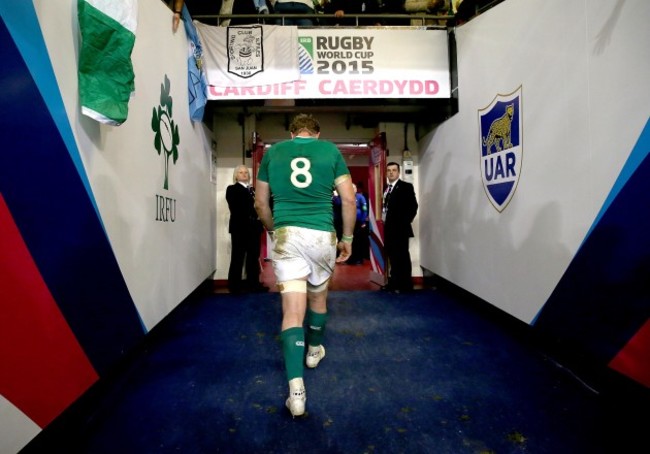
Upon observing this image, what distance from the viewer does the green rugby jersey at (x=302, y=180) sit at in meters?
1.77

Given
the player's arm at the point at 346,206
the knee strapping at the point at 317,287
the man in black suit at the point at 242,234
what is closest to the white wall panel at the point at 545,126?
the player's arm at the point at 346,206

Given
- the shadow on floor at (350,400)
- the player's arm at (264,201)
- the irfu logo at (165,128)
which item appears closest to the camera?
the shadow on floor at (350,400)

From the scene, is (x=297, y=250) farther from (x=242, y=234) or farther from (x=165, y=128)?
(x=242, y=234)

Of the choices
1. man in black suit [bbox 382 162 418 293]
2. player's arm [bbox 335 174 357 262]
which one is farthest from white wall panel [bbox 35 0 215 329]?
man in black suit [bbox 382 162 418 293]

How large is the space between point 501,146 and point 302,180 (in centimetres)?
185

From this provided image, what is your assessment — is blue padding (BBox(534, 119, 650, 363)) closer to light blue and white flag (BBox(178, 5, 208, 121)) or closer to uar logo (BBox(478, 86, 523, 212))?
uar logo (BBox(478, 86, 523, 212))

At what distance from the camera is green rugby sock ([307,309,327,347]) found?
6.84ft

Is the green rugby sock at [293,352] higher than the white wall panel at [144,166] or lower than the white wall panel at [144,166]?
lower

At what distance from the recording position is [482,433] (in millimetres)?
1488

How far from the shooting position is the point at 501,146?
108 inches

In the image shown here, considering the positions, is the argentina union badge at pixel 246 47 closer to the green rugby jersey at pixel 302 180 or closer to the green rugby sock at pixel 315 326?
the green rugby jersey at pixel 302 180

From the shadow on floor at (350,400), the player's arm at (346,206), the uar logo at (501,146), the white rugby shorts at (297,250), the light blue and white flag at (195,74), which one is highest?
the light blue and white flag at (195,74)

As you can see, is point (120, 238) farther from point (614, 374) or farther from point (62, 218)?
point (614, 374)

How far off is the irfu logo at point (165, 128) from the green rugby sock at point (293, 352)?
5.50 ft
